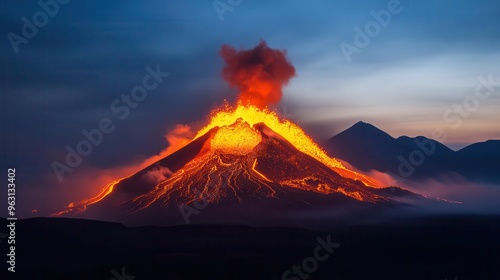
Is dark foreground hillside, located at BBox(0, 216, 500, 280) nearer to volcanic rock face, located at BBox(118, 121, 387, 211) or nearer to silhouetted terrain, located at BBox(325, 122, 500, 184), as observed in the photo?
volcanic rock face, located at BBox(118, 121, 387, 211)

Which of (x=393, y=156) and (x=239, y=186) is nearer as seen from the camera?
(x=239, y=186)

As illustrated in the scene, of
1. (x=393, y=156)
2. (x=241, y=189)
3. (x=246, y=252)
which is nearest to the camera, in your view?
(x=246, y=252)

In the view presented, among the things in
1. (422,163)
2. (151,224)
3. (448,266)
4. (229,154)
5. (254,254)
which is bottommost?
(448,266)

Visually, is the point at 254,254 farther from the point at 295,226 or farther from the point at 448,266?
the point at 448,266

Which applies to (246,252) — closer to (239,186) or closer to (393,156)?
(239,186)

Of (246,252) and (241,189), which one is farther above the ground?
(241,189)

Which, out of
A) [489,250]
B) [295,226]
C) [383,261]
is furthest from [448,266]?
[295,226]

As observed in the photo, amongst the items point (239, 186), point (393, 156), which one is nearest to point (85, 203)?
point (239, 186)
